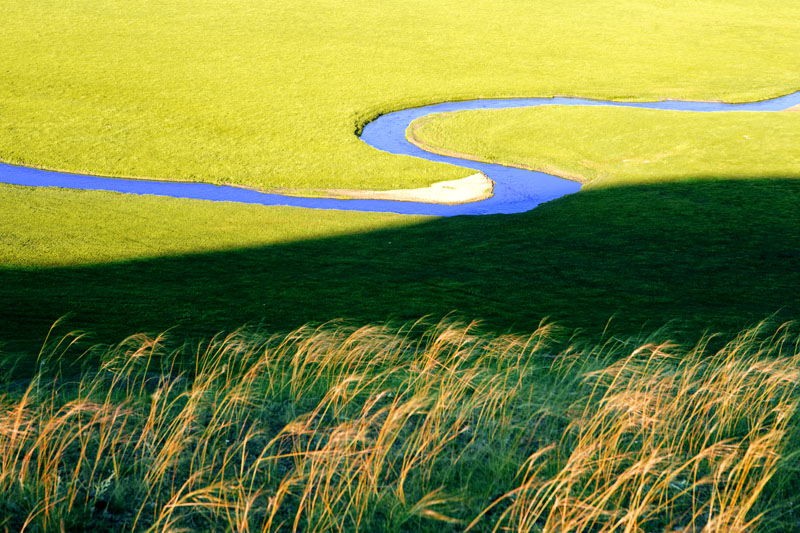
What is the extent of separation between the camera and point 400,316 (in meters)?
11.5

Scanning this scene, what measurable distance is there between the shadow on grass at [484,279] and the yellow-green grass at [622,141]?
4891mm

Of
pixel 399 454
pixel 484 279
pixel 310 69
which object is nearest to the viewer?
pixel 399 454

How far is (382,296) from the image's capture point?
1291 centimetres

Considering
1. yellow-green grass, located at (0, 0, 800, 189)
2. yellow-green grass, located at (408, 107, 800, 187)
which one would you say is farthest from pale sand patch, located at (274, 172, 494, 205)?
yellow-green grass, located at (408, 107, 800, 187)

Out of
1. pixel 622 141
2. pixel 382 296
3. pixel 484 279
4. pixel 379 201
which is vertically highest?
pixel 622 141

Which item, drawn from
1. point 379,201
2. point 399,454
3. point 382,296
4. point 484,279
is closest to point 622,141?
point 379,201

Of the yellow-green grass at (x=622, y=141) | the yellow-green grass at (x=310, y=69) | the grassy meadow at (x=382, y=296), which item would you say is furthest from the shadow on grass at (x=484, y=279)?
the yellow-green grass at (x=310, y=69)

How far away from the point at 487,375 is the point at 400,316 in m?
4.23

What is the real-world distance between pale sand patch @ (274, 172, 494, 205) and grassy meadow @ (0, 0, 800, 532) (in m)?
0.90

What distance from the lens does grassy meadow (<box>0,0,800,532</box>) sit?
546 centimetres

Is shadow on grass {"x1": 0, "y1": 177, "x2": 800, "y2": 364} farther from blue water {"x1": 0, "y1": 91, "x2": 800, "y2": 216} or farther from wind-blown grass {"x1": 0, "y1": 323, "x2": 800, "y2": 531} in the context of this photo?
blue water {"x1": 0, "y1": 91, "x2": 800, "y2": 216}

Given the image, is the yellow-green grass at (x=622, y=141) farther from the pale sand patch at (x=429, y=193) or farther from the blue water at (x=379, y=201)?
the pale sand patch at (x=429, y=193)

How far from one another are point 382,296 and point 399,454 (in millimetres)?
7212

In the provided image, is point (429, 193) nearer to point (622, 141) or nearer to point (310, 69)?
point (622, 141)
